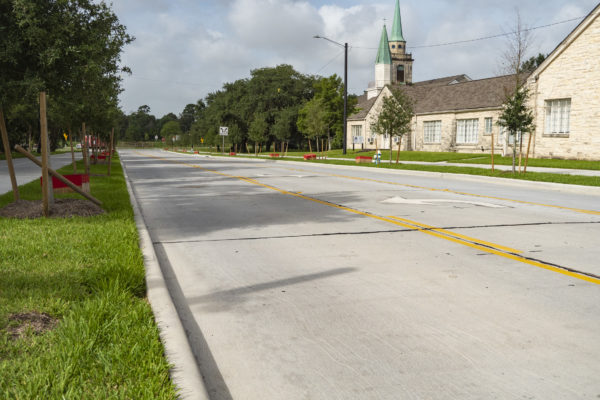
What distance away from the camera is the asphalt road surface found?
324cm

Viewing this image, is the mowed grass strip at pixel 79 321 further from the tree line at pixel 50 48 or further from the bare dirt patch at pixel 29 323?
the tree line at pixel 50 48

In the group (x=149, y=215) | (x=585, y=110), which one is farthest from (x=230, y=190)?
(x=585, y=110)

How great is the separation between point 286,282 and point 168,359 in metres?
2.24

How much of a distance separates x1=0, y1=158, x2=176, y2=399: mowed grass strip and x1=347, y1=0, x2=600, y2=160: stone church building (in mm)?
18260

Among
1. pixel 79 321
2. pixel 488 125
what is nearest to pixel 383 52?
pixel 488 125

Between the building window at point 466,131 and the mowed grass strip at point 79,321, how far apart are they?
4107 cm

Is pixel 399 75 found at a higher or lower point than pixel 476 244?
higher

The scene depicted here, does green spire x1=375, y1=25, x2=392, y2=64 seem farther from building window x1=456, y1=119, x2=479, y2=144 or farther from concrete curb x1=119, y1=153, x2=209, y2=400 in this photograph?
concrete curb x1=119, y1=153, x2=209, y2=400

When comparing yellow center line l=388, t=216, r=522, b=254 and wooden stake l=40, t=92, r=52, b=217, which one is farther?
wooden stake l=40, t=92, r=52, b=217

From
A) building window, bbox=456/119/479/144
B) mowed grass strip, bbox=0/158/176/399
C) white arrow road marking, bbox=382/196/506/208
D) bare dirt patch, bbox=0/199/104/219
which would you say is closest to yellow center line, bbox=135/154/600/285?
white arrow road marking, bbox=382/196/506/208

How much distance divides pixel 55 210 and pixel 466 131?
4058cm

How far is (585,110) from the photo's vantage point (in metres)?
31.0

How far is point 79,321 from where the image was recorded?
380 cm

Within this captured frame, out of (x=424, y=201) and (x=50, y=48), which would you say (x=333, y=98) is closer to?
(x=424, y=201)
